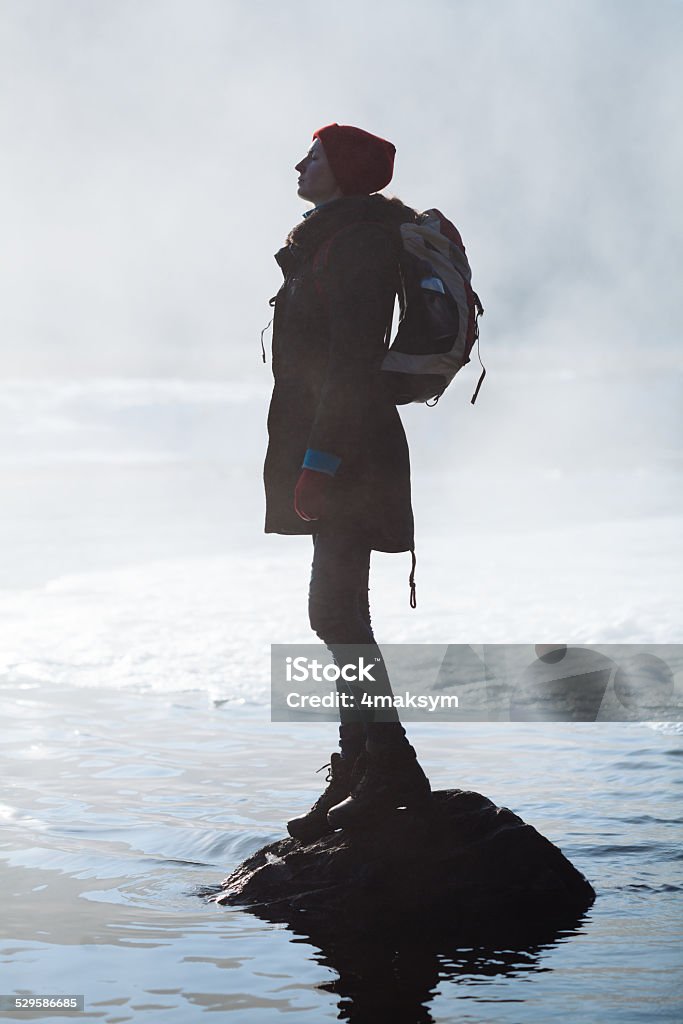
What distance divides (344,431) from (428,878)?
6.02 feet

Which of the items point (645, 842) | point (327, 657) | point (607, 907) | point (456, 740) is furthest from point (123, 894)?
point (456, 740)

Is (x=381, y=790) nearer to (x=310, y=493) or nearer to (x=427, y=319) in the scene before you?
(x=310, y=493)

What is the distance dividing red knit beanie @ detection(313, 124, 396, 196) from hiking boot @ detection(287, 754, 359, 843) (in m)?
2.56

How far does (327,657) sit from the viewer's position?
4941mm

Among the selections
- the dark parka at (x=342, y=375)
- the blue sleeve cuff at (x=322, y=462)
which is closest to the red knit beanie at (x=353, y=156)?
the dark parka at (x=342, y=375)

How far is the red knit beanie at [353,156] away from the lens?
4.77 meters

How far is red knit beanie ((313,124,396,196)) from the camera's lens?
15.7ft

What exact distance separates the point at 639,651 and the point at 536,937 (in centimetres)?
1149

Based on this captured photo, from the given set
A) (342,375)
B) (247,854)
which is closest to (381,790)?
(247,854)

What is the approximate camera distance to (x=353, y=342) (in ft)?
14.6

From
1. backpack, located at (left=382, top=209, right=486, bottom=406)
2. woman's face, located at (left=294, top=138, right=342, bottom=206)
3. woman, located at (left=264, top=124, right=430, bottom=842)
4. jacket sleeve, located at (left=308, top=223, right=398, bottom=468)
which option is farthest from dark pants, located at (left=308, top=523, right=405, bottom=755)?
woman's face, located at (left=294, top=138, right=342, bottom=206)

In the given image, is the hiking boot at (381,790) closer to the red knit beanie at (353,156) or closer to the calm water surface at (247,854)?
the calm water surface at (247,854)

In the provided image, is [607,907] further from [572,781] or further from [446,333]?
[572,781]

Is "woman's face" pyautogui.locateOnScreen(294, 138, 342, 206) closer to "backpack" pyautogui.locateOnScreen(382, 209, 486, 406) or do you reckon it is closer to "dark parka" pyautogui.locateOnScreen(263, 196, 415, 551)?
"dark parka" pyautogui.locateOnScreen(263, 196, 415, 551)
